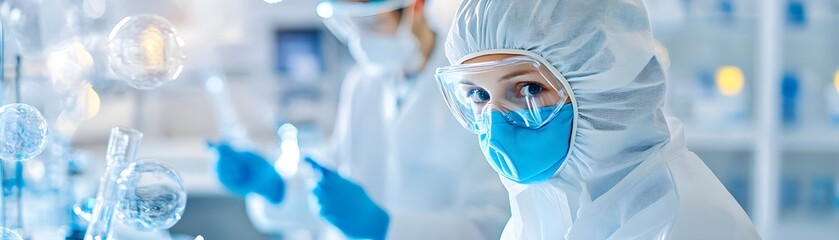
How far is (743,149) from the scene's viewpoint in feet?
12.0

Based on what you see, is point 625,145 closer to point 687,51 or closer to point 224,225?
point 687,51

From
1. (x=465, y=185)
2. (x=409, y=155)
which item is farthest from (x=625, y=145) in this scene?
(x=409, y=155)

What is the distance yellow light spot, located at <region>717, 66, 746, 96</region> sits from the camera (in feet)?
11.7

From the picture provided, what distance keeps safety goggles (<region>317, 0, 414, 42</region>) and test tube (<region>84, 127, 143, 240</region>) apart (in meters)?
0.74

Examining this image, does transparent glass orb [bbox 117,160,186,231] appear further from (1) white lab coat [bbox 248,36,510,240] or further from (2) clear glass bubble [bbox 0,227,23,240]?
(1) white lab coat [bbox 248,36,510,240]

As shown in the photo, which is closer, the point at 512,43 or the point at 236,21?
the point at 512,43

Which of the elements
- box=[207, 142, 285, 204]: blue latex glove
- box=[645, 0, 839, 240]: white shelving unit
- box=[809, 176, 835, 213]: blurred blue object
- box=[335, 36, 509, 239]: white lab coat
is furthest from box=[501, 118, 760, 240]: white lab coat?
box=[809, 176, 835, 213]: blurred blue object

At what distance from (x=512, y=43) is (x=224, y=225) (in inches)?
131

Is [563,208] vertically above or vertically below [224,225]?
above

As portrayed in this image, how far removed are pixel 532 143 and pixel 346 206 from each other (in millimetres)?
579

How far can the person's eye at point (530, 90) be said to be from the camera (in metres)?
1.21

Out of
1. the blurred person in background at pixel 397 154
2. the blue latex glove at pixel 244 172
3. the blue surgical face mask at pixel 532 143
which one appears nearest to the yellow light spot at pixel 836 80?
the blurred person in background at pixel 397 154

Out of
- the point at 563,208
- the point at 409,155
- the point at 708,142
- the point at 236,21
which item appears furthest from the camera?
the point at 236,21

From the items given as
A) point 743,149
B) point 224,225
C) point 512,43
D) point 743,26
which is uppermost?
point 743,26
